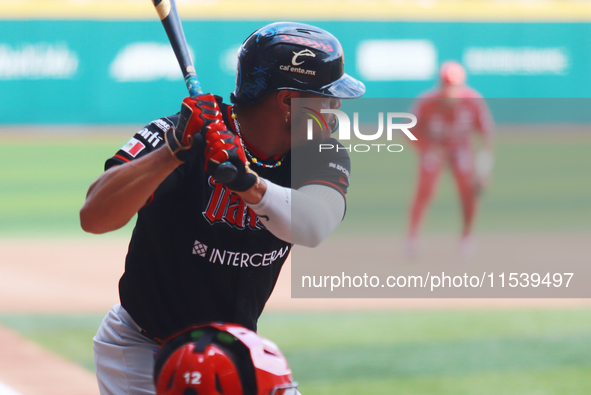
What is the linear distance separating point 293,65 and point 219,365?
102 centimetres

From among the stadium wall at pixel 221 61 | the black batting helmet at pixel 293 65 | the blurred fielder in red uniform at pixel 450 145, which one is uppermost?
the stadium wall at pixel 221 61

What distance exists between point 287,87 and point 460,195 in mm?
6613

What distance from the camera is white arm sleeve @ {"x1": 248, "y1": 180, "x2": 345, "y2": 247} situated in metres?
1.95

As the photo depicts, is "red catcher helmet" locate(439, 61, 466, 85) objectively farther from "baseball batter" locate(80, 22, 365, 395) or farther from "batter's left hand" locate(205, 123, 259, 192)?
"batter's left hand" locate(205, 123, 259, 192)

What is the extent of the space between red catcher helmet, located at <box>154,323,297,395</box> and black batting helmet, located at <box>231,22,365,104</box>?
0.84 m

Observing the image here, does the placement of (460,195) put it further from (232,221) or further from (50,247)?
(232,221)

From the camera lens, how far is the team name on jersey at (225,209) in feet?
7.39

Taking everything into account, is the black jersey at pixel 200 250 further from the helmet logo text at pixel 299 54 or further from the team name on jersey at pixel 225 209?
the helmet logo text at pixel 299 54

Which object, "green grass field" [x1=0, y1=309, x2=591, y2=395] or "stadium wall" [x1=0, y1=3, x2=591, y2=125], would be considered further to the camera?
"stadium wall" [x1=0, y1=3, x2=591, y2=125]

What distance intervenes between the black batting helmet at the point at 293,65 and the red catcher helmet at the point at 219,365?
0.84 metres

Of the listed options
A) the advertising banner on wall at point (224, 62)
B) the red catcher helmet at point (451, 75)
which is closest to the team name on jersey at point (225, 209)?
the red catcher helmet at point (451, 75)

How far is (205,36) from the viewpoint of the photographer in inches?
741

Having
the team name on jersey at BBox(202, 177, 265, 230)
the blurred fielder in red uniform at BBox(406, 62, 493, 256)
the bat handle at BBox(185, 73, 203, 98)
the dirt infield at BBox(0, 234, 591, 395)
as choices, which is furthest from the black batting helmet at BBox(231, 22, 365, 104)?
the blurred fielder in red uniform at BBox(406, 62, 493, 256)

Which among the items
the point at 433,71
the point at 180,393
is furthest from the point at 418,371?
the point at 433,71
